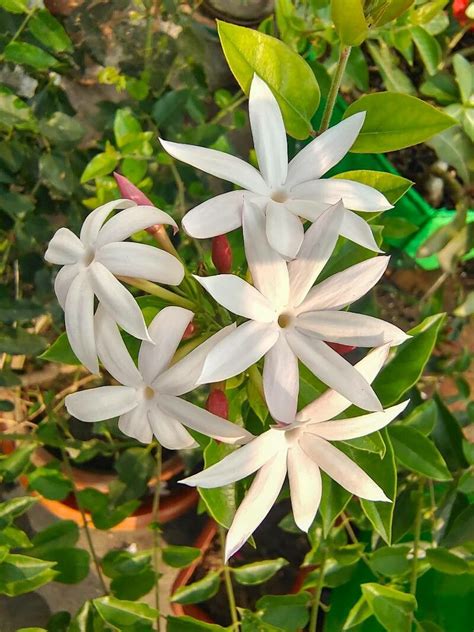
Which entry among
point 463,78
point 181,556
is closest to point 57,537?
point 181,556

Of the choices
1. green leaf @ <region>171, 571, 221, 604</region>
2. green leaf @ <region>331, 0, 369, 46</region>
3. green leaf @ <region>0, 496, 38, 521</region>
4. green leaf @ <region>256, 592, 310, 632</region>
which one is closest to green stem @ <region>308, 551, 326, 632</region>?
green leaf @ <region>256, 592, 310, 632</region>

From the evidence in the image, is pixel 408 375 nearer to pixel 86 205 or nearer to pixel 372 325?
pixel 372 325

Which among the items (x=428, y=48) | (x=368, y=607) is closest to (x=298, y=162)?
(x=368, y=607)

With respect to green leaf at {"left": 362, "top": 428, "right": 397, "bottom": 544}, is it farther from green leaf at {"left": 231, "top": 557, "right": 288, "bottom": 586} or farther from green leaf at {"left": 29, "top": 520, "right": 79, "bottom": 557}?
green leaf at {"left": 29, "top": 520, "right": 79, "bottom": 557}

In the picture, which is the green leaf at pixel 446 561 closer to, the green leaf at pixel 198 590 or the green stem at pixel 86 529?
the green leaf at pixel 198 590

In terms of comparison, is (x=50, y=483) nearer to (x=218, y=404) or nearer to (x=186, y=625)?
(x=186, y=625)

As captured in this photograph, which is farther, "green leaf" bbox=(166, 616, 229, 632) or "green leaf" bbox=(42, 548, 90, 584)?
"green leaf" bbox=(42, 548, 90, 584)
